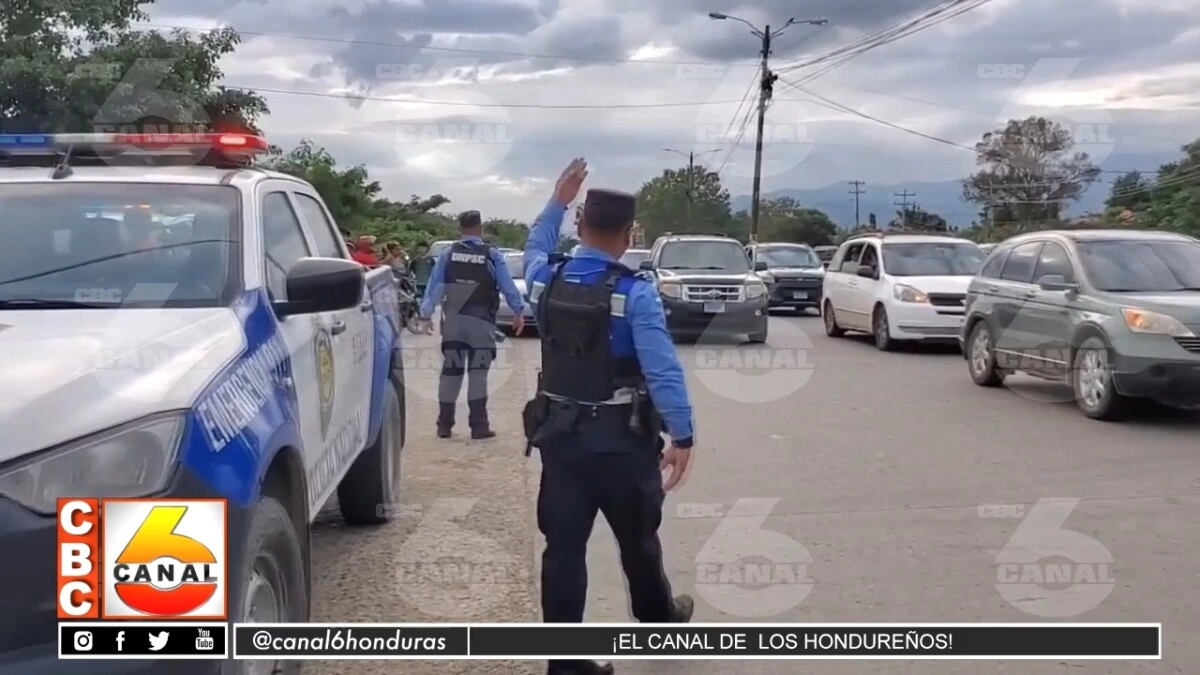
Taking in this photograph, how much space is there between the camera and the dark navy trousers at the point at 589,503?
4.27 m

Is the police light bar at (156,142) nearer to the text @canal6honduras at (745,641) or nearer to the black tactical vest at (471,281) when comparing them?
the text @canal6honduras at (745,641)

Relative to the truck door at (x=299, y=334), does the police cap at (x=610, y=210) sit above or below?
above

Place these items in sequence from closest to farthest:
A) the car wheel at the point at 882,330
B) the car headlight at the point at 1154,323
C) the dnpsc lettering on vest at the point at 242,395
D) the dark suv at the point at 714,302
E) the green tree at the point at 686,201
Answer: the dnpsc lettering on vest at the point at 242,395, the car headlight at the point at 1154,323, the car wheel at the point at 882,330, the dark suv at the point at 714,302, the green tree at the point at 686,201

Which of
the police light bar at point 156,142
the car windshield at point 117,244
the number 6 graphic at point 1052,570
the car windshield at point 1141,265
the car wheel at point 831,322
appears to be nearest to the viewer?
the car windshield at point 117,244

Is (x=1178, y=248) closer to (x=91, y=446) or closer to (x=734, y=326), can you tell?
(x=734, y=326)

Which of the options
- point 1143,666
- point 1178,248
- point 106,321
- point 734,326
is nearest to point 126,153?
point 106,321

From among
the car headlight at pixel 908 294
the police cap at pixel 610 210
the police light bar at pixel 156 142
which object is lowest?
the car headlight at pixel 908 294

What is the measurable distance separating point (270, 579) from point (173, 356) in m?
0.70

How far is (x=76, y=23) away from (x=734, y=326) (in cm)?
1072

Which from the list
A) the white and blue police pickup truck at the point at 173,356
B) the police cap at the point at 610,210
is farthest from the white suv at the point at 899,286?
the police cap at the point at 610,210

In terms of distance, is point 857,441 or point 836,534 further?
point 857,441

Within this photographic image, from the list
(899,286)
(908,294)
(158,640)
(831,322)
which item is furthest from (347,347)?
(831,322)

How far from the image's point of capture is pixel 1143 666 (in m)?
4.64

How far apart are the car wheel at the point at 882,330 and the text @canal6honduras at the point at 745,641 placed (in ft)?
39.9
